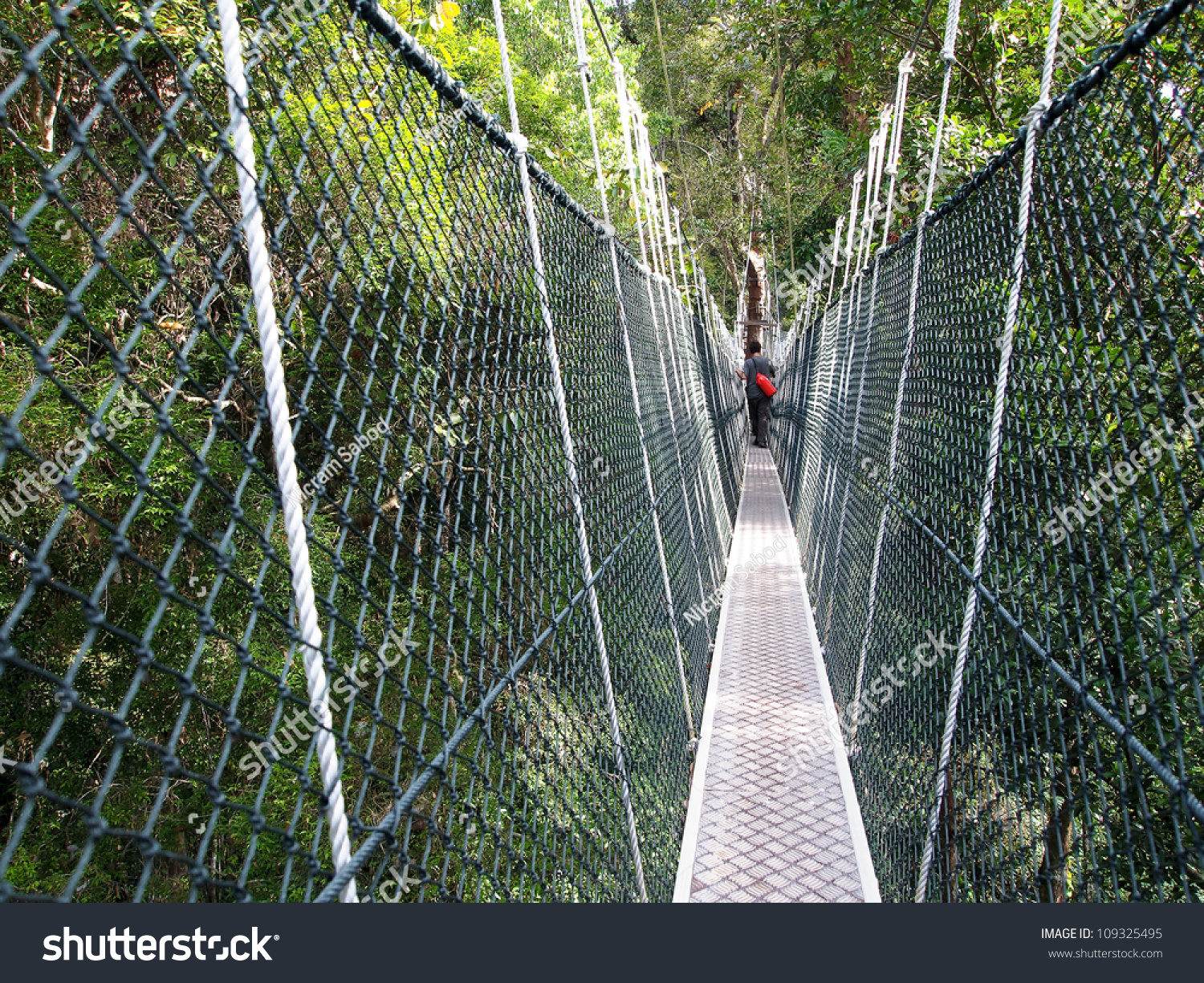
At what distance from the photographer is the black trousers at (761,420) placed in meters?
16.6

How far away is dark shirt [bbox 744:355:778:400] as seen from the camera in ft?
45.9

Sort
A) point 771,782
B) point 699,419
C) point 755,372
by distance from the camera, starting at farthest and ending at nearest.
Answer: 1. point 755,372
2. point 699,419
3. point 771,782

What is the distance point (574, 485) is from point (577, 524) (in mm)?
116

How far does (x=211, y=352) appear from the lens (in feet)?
21.0

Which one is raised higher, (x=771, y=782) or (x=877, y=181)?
(x=877, y=181)

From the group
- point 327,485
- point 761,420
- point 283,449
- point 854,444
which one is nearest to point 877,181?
point 854,444

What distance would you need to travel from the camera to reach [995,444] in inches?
87.9

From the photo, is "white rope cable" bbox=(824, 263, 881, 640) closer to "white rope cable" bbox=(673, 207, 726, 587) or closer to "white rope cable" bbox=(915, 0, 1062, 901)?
"white rope cable" bbox=(673, 207, 726, 587)

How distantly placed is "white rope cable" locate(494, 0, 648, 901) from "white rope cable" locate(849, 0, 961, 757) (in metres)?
1.49

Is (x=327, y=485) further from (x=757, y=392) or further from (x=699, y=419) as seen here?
(x=757, y=392)

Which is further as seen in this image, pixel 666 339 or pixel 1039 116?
pixel 666 339

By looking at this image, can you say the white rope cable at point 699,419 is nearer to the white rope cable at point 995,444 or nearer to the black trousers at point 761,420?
the white rope cable at point 995,444

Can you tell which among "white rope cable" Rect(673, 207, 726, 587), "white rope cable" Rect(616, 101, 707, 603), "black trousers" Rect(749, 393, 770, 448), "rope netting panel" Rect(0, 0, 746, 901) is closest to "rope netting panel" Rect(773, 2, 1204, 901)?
"rope netting panel" Rect(0, 0, 746, 901)

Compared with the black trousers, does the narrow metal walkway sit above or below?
below
